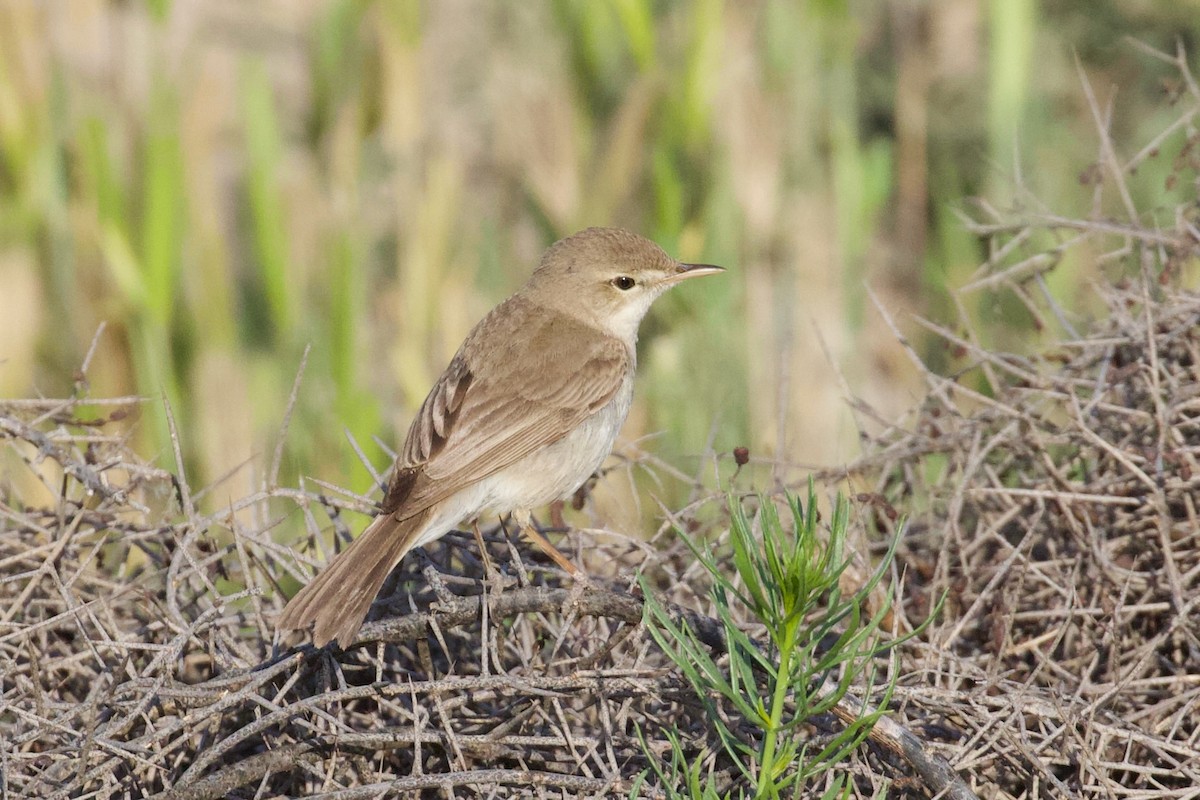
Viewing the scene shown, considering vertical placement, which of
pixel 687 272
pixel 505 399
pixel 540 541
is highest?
pixel 687 272

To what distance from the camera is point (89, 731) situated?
2393 millimetres

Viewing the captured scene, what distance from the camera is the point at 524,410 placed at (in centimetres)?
388

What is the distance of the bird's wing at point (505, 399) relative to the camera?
3533 millimetres

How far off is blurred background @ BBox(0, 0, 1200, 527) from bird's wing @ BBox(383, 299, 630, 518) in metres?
0.95

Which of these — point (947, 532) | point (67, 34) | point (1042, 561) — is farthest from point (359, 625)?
point (67, 34)

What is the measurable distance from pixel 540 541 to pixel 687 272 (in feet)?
4.49

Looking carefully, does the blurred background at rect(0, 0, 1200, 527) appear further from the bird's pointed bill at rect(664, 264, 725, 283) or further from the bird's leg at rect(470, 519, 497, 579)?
the bird's leg at rect(470, 519, 497, 579)

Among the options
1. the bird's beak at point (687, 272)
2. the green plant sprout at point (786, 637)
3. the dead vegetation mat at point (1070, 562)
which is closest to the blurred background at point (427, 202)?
the bird's beak at point (687, 272)

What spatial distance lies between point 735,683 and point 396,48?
13.9 ft

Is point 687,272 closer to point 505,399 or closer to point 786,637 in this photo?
point 505,399

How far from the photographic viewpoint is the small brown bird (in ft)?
10.0

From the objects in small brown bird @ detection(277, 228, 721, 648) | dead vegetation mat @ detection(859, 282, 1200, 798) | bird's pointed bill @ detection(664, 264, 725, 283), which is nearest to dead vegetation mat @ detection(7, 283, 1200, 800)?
dead vegetation mat @ detection(859, 282, 1200, 798)

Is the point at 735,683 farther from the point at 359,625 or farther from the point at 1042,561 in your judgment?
the point at 1042,561

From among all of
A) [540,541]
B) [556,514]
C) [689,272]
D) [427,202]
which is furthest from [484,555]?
[427,202]
